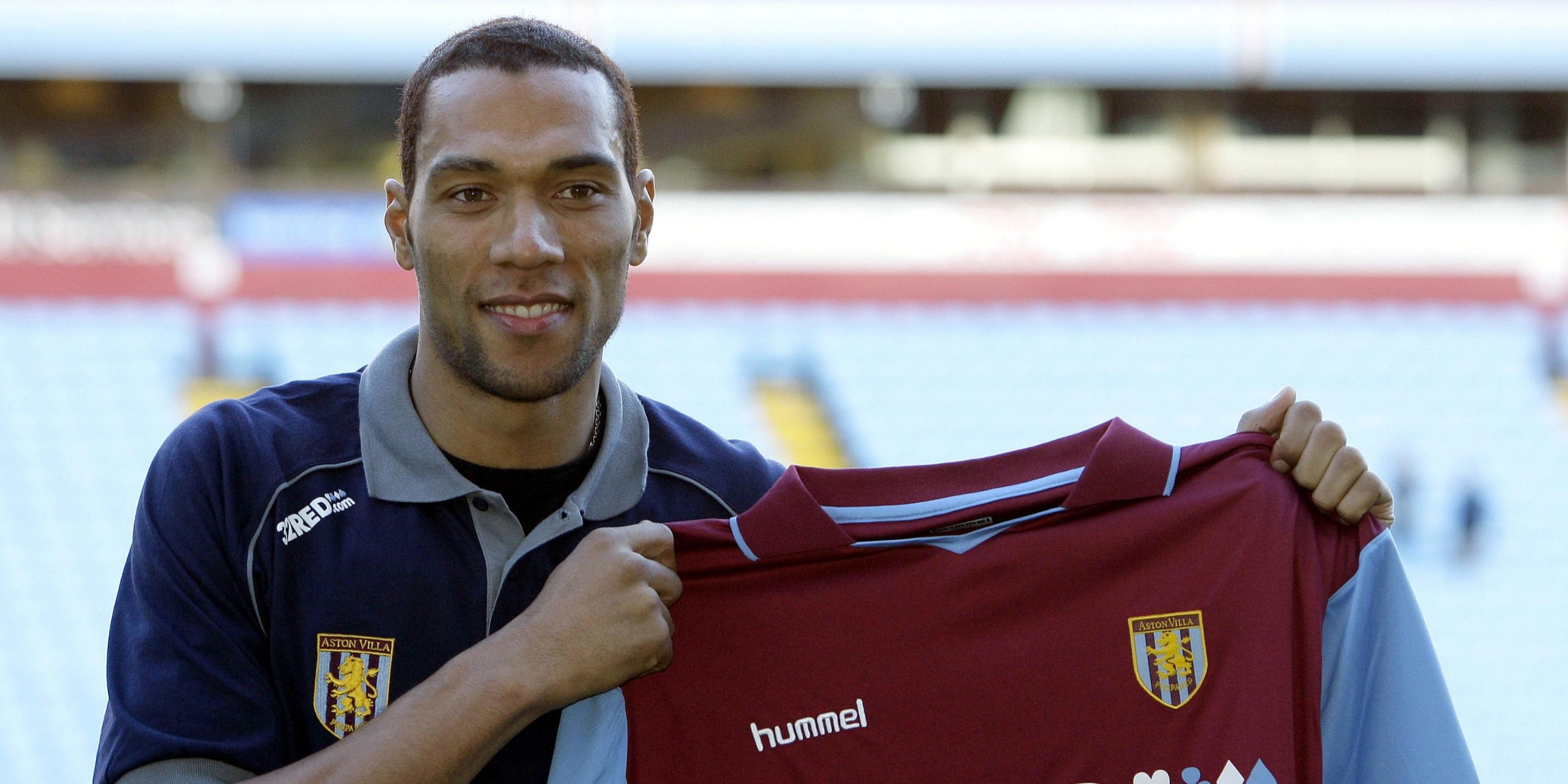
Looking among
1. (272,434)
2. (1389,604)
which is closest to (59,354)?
(272,434)

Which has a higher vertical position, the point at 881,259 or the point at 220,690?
the point at 881,259

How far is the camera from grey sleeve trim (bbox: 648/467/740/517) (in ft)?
6.40

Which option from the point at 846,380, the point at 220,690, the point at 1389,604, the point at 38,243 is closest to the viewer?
the point at 220,690

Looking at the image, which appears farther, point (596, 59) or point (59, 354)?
point (59, 354)

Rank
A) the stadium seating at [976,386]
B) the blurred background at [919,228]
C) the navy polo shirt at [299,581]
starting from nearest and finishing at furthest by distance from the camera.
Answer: the navy polo shirt at [299,581] < the stadium seating at [976,386] < the blurred background at [919,228]

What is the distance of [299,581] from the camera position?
1729 mm

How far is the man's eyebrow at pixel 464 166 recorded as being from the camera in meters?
1.70

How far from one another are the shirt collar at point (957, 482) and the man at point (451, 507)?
14 centimetres

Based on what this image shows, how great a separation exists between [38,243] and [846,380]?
16.8 feet

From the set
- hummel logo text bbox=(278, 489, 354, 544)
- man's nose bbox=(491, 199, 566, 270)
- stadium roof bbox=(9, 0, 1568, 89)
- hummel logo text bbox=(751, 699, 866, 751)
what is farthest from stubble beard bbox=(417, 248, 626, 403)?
stadium roof bbox=(9, 0, 1568, 89)

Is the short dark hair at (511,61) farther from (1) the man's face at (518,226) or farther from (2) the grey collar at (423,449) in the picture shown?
(2) the grey collar at (423,449)

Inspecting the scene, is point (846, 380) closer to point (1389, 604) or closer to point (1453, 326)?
point (1453, 326)

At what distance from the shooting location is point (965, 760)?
1.76 meters

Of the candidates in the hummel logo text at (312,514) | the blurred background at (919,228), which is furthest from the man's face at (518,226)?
the blurred background at (919,228)
